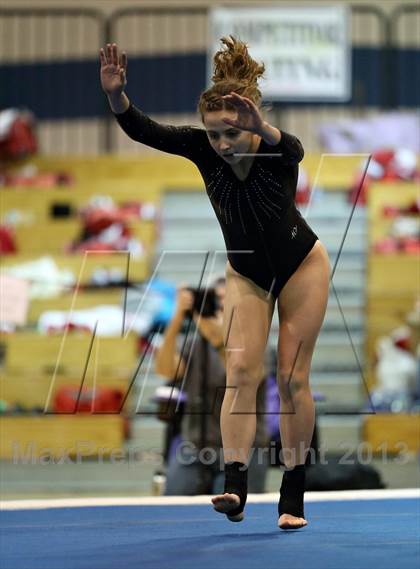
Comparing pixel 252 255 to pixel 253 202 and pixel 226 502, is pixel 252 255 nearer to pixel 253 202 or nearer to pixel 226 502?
pixel 253 202

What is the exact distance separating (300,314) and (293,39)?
4.98 m

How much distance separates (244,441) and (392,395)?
2769 millimetres

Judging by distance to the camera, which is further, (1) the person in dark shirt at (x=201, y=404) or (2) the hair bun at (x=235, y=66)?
(1) the person in dark shirt at (x=201, y=404)

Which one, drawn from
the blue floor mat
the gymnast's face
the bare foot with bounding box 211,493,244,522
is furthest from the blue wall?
the bare foot with bounding box 211,493,244,522

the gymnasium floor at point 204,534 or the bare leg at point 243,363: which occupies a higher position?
the bare leg at point 243,363

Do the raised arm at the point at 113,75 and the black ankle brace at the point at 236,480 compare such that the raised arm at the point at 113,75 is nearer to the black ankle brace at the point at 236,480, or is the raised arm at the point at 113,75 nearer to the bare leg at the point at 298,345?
the bare leg at the point at 298,345

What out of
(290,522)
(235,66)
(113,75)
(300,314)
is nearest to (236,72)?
(235,66)

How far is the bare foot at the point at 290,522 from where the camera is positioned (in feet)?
10.8

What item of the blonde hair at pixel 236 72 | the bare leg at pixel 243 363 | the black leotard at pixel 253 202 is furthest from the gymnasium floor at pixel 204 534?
the blonde hair at pixel 236 72

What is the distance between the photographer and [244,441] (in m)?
3.19

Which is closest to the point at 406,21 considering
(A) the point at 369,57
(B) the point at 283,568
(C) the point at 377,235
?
(A) the point at 369,57

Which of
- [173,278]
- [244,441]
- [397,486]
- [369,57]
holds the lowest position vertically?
[397,486]

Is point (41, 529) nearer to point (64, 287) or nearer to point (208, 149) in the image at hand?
point (208, 149)

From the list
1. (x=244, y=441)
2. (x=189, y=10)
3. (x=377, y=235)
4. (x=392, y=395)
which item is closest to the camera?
(x=244, y=441)
